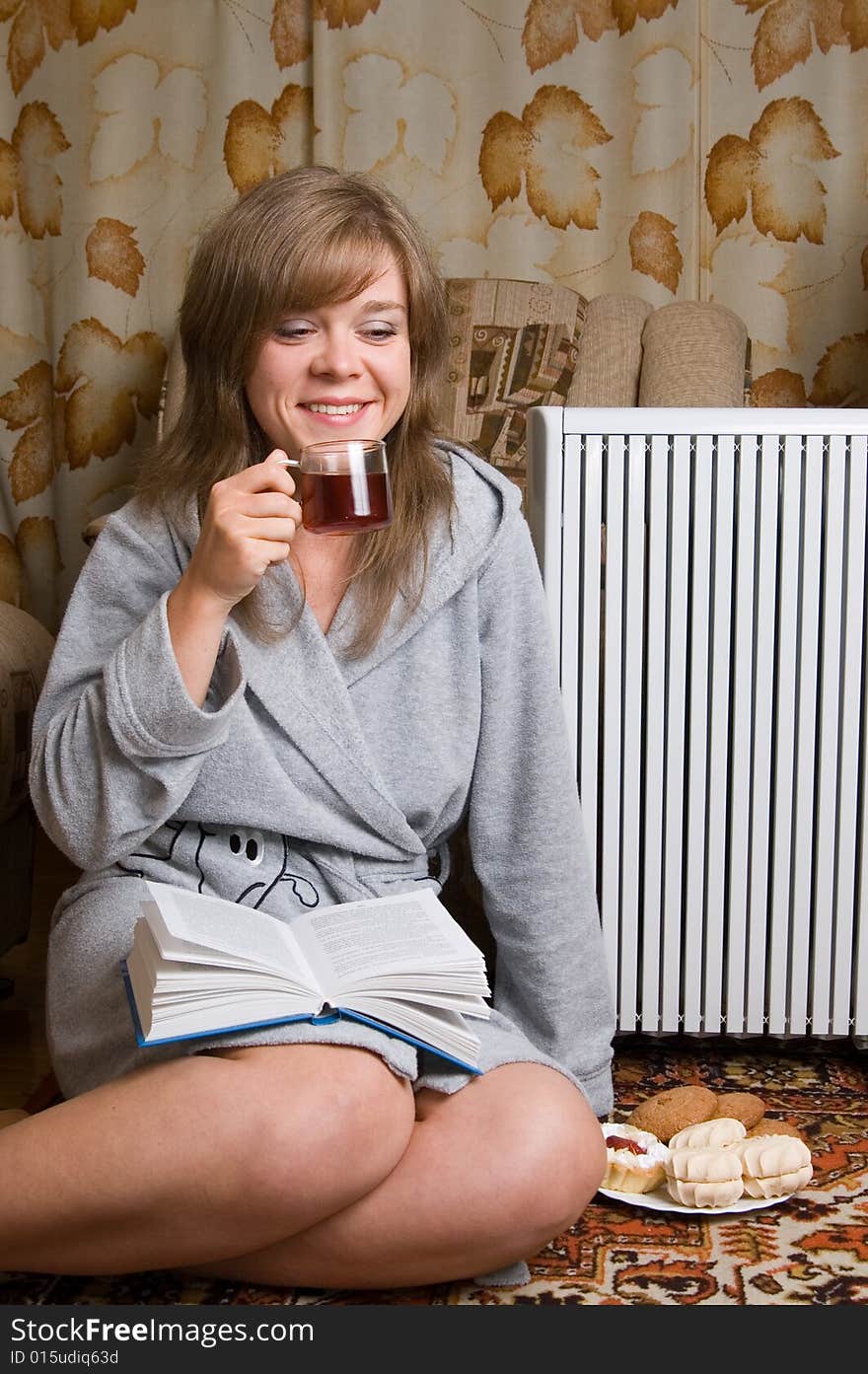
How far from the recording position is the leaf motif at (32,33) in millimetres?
2945

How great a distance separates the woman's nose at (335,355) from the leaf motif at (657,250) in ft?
5.67

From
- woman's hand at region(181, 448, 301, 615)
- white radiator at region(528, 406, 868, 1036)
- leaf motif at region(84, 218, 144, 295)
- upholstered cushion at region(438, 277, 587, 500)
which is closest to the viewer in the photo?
woman's hand at region(181, 448, 301, 615)

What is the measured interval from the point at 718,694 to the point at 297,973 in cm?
66

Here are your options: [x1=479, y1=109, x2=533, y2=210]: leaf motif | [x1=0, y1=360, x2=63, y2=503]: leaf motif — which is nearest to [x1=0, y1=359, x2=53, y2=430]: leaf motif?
[x1=0, y1=360, x2=63, y2=503]: leaf motif

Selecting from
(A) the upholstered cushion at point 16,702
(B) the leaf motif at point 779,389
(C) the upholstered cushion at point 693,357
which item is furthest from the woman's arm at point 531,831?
(B) the leaf motif at point 779,389

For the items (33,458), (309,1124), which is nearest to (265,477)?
(309,1124)

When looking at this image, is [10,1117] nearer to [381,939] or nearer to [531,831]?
[381,939]

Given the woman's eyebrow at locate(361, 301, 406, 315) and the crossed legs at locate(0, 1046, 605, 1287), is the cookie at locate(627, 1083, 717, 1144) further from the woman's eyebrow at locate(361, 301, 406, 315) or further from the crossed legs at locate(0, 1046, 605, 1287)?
the woman's eyebrow at locate(361, 301, 406, 315)

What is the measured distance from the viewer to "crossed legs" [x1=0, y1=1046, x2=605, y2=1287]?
1.00 meters

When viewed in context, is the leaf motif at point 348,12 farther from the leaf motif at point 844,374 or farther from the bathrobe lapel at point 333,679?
the bathrobe lapel at point 333,679

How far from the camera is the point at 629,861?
59.9 inches

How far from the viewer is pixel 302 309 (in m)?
1.23

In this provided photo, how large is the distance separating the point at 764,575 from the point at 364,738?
500mm

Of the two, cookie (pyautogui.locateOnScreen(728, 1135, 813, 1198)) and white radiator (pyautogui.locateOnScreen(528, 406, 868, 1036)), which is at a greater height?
white radiator (pyautogui.locateOnScreen(528, 406, 868, 1036))
